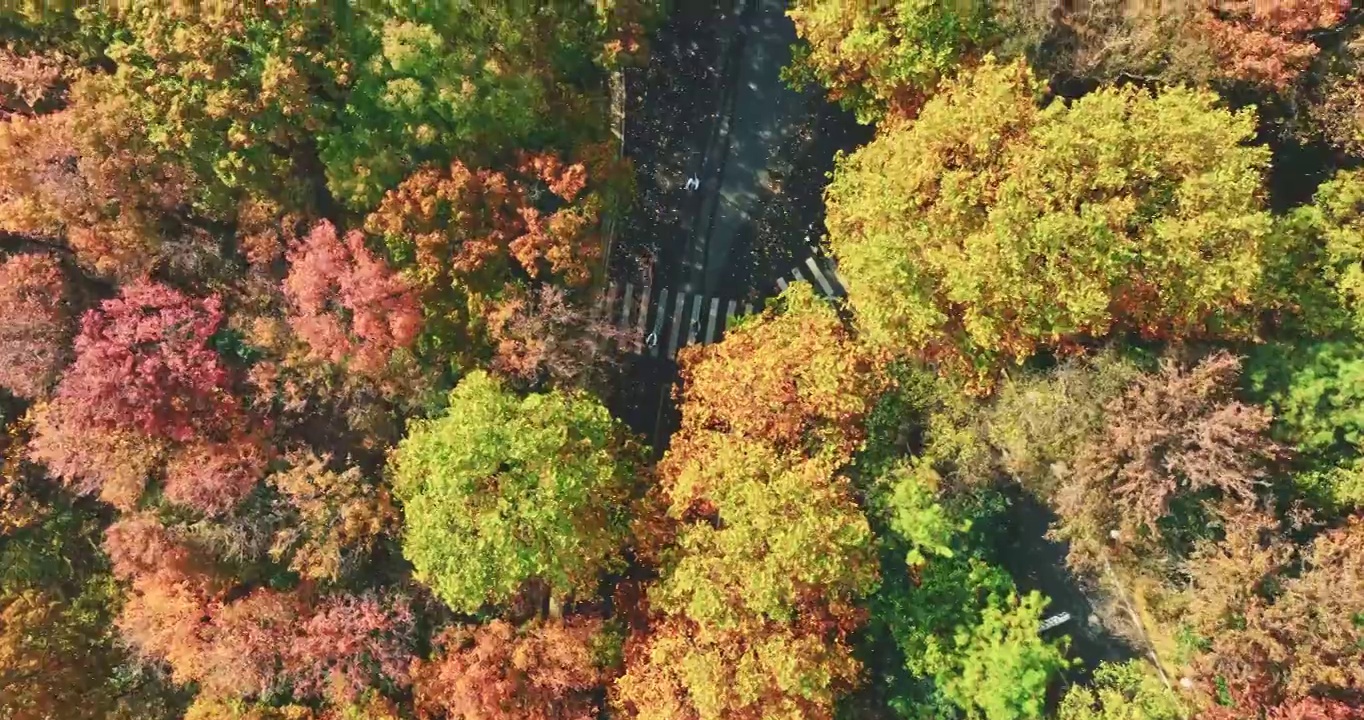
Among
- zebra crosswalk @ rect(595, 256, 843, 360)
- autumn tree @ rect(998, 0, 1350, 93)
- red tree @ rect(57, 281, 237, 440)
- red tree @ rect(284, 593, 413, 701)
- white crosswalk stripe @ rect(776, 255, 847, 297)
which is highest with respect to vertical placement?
autumn tree @ rect(998, 0, 1350, 93)

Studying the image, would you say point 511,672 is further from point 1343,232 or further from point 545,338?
point 1343,232

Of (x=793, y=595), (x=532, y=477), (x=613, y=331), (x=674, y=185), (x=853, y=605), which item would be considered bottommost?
(x=853, y=605)

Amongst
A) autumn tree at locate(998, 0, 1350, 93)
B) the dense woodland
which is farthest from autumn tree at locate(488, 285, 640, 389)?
autumn tree at locate(998, 0, 1350, 93)

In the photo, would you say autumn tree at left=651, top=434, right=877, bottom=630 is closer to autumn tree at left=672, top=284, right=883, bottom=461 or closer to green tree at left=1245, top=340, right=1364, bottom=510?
autumn tree at left=672, top=284, right=883, bottom=461

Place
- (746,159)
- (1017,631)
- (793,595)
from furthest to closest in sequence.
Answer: (746,159) < (1017,631) < (793,595)

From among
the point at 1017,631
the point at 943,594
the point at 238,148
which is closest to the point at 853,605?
the point at 943,594

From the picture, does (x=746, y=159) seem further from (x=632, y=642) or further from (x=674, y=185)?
(x=632, y=642)
